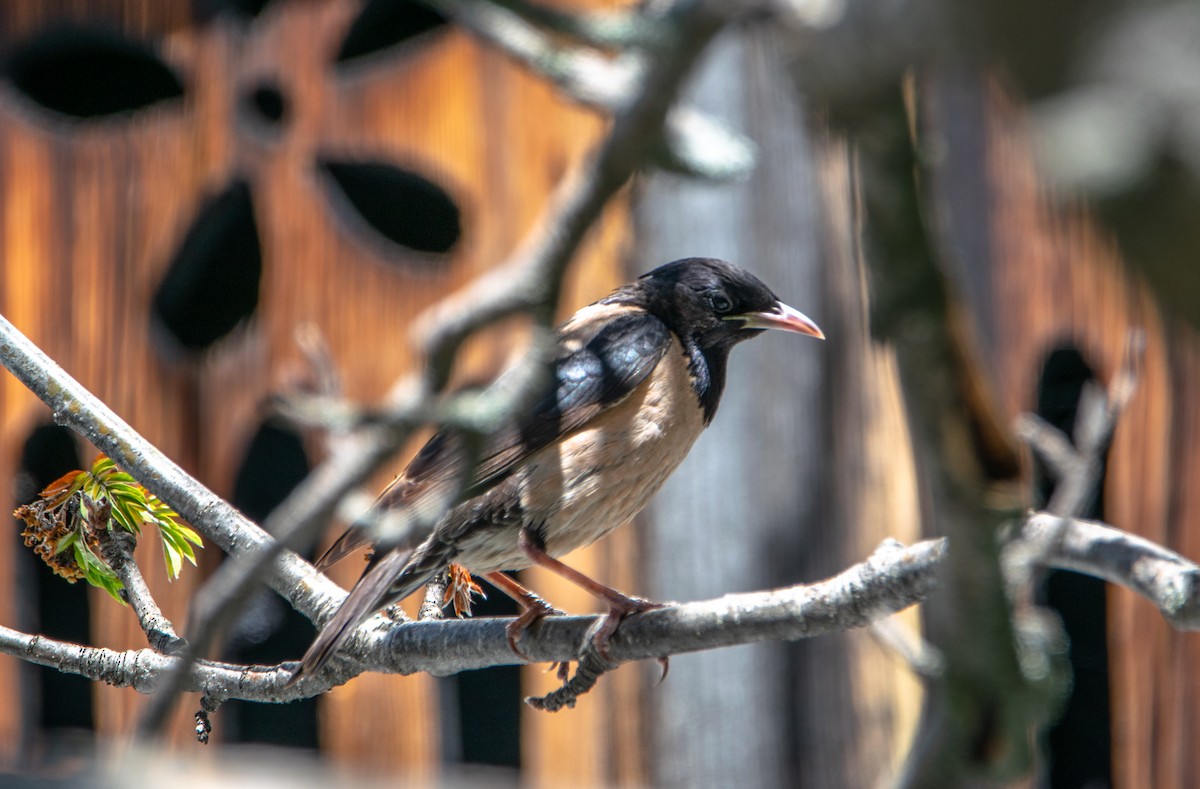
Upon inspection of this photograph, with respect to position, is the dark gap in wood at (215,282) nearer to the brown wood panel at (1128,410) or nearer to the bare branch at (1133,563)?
the brown wood panel at (1128,410)

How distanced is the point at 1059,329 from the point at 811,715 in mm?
1248

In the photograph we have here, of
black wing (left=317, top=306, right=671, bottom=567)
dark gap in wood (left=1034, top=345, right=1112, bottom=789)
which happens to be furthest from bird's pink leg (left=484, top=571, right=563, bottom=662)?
dark gap in wood (left=1034, top=345, right=1112, bottom=789)

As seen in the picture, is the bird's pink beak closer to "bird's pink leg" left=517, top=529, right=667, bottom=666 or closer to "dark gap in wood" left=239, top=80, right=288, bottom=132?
"bird's pink leg" left=517, top=529, right=667, bottom=666

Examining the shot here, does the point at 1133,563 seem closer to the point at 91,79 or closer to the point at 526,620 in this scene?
the point at 526,620

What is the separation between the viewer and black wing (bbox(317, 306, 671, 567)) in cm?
288

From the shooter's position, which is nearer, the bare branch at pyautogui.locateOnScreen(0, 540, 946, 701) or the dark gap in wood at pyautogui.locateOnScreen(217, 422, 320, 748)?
the bare branch at pyautogui.locateOnScreen(0, 540, 946, 701)

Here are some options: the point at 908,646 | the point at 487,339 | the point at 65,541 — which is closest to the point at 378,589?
the point at 65,541

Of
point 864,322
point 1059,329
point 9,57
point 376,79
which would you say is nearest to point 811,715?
point 864,322

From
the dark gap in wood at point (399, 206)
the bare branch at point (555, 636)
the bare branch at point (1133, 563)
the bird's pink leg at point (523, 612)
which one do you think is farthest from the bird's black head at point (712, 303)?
the bare branch at point (1133, 563)

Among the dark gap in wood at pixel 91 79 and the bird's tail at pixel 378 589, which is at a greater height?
the dark gap in wood at pixel 91 79

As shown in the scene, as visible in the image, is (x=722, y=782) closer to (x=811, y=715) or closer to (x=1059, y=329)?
(x=811, y=715)

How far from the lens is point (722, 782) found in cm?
348

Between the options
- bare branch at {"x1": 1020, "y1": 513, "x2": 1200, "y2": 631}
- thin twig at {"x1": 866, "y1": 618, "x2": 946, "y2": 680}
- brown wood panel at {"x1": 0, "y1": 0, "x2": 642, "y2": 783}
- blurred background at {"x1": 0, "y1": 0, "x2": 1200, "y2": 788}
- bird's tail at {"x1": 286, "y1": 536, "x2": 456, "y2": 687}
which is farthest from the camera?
brown wood panel at {"x1": 0, "y1": 0, "x2": 642, "y2": 783}

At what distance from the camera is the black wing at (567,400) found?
2.88 meters
